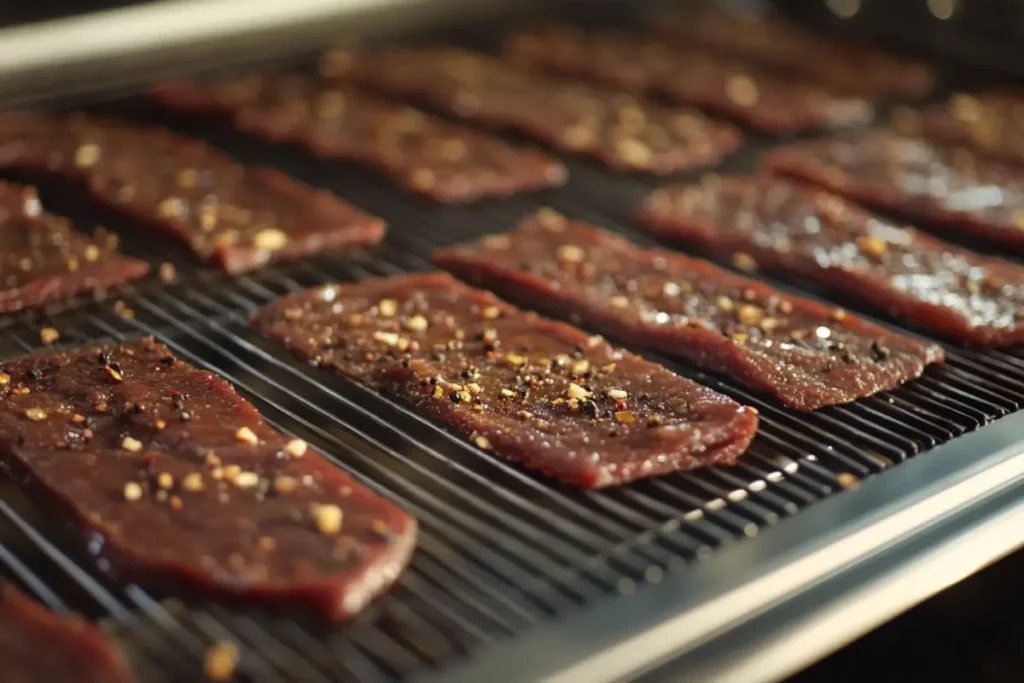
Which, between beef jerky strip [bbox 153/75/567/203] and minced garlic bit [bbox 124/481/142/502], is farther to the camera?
beef jerky strip [bbox 153/75/567/203]

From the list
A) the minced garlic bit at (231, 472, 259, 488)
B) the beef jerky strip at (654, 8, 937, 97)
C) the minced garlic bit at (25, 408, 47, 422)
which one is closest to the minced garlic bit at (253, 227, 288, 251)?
the minced garlic bit at (25, 408, 47, 422)

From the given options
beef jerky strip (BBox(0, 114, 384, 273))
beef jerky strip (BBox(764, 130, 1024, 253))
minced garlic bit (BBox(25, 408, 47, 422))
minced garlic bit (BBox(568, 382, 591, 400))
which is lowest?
minced garlic bit (BBox(25, 408, 47, 422))

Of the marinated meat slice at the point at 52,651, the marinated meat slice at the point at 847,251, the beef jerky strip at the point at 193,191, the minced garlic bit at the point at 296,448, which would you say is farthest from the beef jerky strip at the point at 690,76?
the marinated meat slice at the point at 52,651

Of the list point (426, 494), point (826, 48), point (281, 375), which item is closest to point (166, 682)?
point (426, 494)

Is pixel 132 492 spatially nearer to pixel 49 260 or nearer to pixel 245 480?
pixel 245 480

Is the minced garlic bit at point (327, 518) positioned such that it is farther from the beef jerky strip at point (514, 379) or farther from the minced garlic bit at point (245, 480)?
the beef jerky strip at point (514, 379)

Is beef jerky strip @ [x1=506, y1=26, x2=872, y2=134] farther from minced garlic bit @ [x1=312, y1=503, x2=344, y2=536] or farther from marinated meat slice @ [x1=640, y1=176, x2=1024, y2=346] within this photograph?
minced garlic bit @ [x1=312, y1=503, x2=344, y2=536]
